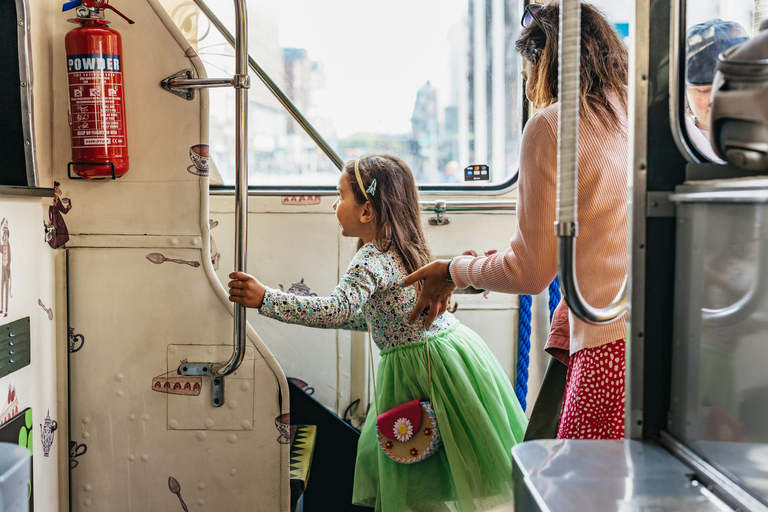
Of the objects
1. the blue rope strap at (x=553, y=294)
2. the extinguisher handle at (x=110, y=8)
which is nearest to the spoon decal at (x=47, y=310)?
the extinguisher handle at (x=110, y=8)

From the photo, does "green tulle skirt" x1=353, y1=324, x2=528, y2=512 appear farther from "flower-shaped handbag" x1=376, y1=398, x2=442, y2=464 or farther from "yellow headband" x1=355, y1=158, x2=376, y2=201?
"yellow headband" x1=355, y1=158, x2=376, y2=201

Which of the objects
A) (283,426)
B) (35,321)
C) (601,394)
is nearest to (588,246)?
(601,394)

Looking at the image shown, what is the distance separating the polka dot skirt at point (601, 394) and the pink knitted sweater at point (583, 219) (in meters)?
0.03

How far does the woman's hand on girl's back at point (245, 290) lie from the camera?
1.68 m

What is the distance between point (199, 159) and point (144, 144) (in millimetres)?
146

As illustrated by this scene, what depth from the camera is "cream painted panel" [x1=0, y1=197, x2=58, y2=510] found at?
153 cm

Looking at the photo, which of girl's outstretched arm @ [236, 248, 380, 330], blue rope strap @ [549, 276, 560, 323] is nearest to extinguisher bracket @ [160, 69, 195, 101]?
girl's outstretched arm @ [236, 248, 380, 330]

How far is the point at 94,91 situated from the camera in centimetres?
163

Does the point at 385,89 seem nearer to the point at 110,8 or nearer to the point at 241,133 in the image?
the point at 241,133

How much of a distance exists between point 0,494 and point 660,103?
3.48ft

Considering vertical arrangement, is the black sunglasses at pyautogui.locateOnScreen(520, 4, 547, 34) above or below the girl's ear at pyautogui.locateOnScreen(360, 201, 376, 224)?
above

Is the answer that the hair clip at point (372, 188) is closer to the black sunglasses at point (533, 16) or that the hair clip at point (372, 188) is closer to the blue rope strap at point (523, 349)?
the black sunglasses at point (533, 16)

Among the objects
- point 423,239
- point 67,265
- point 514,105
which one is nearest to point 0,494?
point 67,265

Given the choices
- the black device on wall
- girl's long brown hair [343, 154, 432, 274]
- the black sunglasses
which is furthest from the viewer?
girl's long brown hair [343, 154, 432, 274]
